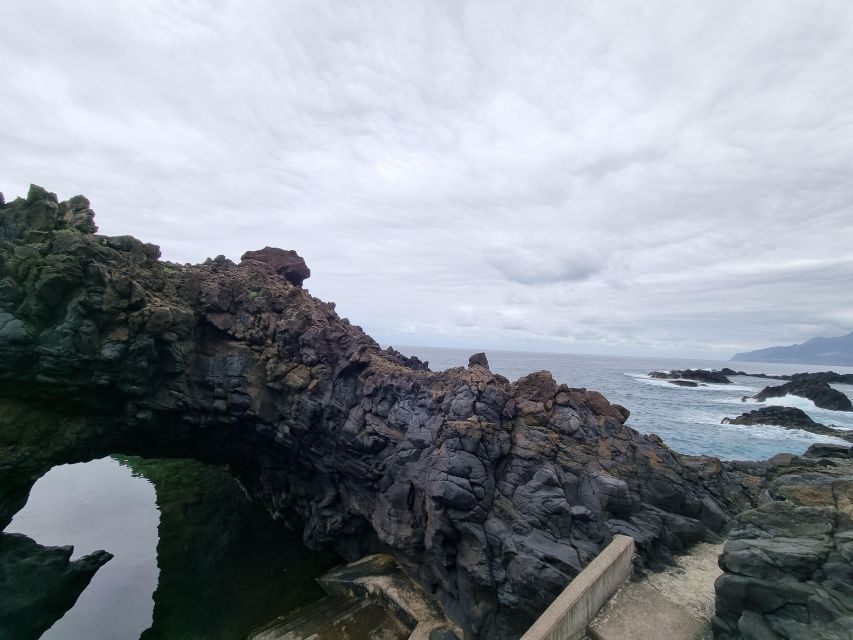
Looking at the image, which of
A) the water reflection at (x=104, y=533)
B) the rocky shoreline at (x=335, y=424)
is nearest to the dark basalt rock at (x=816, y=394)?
the rocky shoreline at (x=335, y=424)

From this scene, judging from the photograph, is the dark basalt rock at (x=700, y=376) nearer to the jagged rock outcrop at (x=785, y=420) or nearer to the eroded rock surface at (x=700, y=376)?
the eroded rock surface at (x=700, y=376)

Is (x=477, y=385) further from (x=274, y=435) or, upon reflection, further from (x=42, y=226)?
(x=42, y=226)

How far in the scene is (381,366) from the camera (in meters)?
22.6

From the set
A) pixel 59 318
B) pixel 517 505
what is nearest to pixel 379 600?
pixel 517 505

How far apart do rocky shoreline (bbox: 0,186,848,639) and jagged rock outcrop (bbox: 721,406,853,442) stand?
1524 inches

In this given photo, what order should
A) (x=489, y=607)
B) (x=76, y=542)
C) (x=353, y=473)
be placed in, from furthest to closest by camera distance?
(x=76, y=542)
(x=353, y=473)
(x=489, y=607)

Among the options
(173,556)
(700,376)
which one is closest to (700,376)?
(700,376)

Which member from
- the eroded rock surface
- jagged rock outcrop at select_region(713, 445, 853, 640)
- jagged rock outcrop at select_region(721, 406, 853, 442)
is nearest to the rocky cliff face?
jagged rock outcrop at select_region(713, 445, 853, 640)

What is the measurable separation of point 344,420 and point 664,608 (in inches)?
A: 566

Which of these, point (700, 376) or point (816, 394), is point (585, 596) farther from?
point (700, 376)

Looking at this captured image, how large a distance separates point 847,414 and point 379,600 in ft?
256

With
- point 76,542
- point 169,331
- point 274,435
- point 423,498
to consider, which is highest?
point 169,331

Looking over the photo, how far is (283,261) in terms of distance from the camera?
97.3 ft

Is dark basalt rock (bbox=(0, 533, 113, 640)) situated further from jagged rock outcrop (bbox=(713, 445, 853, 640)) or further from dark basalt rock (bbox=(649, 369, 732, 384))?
dark basalt rock (bbox=(649, 369, 732, 384))
